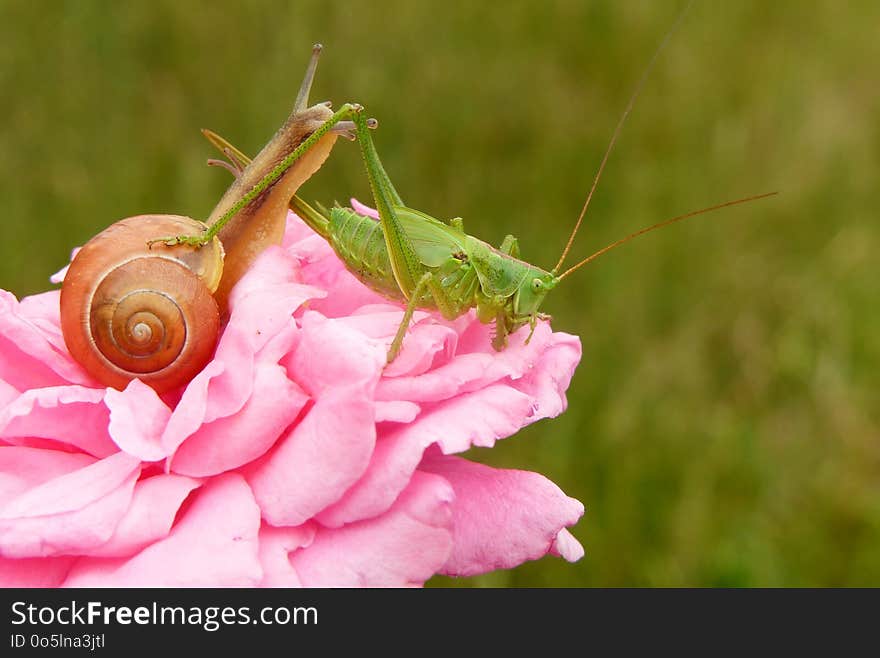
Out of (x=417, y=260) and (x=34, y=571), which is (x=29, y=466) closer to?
(x=34, y=571)

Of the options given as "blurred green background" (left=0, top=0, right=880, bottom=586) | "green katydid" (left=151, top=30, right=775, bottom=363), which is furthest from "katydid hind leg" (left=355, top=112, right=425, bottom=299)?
"blurred green background" (left=0, top=0, right=880, bottom=586)

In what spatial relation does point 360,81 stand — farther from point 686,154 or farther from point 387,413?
point 387,413

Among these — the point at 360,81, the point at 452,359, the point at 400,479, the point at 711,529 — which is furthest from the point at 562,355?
the point at 360,81

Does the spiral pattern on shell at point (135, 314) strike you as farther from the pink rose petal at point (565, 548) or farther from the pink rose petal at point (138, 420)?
the pink rose petal at point (565, 548)

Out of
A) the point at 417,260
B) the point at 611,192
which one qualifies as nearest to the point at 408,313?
the point at 417,260

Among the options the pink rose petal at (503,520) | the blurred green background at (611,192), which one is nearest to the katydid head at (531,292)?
the pink rose petal at (503,520)

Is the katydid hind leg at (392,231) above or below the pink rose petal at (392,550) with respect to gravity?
above
